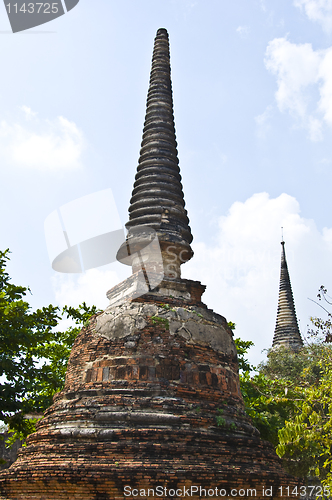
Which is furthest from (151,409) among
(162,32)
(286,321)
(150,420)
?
(286,321)

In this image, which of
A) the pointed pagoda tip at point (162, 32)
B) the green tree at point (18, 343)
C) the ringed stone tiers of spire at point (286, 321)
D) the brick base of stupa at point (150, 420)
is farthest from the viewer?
the ringed stone tiers of spire at point (286, 321)

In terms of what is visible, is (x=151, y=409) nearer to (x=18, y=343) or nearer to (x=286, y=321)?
(x=18, y=343)

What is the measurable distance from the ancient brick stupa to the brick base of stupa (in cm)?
2

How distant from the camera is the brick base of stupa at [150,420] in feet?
21.2

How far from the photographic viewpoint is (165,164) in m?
12.1

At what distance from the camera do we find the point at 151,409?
296 inches

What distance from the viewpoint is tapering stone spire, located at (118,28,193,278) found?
1071 centimetres

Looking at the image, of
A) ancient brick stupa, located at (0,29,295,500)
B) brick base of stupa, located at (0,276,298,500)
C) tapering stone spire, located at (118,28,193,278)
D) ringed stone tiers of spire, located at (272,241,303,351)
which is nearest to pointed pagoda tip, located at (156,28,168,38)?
tapering stone spire, located at (118,28,193,278)

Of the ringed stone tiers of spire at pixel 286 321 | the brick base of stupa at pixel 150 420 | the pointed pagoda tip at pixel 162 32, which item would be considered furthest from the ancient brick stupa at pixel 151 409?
the ringed stone tiers of spire at pixel 286 321

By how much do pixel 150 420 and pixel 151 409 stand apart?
23cm

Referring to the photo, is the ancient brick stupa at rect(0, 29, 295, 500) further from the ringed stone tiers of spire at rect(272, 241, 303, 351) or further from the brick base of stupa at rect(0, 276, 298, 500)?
the ringed stone tiers of spire at rect(272, 241, 303, 351)

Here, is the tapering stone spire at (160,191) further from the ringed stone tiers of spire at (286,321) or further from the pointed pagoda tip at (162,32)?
the ringed stone tiers of spire at (286,321)

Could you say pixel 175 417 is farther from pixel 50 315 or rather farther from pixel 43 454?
pixel 50 315

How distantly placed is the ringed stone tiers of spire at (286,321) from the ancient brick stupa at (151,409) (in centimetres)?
1939
